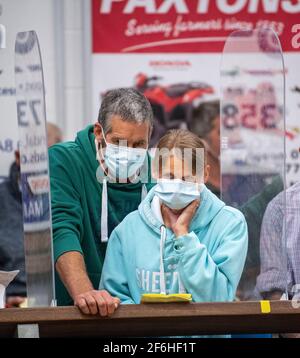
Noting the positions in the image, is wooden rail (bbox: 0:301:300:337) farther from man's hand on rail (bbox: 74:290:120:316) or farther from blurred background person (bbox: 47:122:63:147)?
blurred background person (bbox: 47:122:63:147)

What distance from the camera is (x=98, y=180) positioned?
2.70 m

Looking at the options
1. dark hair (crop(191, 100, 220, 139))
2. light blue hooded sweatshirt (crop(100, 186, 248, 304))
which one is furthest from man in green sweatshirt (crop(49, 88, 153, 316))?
dark hair (crop(191, 100, 220, 139))

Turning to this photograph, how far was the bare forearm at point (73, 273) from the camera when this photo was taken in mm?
2471

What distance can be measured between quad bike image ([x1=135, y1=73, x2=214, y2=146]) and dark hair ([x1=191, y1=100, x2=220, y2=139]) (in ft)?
0.14

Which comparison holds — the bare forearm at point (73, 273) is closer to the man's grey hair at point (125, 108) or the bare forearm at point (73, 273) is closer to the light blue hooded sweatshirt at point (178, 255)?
the light blue hooded sweatshirt at point (178, 255)

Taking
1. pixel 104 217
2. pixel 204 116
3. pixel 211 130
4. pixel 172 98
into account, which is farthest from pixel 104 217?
pixel 172 98

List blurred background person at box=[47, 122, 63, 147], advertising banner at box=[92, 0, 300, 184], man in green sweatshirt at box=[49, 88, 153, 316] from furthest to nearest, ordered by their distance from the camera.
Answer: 1. advertising banner at box=[92, 0, 300, 184]
2. blurred background person at box=[47, 122, 63, 147]
3. man in green sweatshirt at box=[49, 88, 153, 316]

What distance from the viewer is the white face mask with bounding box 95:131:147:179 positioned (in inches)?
103

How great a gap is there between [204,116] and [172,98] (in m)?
0.23

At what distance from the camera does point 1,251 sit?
130 inches

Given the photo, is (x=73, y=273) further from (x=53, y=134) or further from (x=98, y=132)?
(x=53, y=134)

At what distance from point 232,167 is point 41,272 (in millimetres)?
637

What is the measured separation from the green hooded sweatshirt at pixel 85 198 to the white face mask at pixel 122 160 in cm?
4

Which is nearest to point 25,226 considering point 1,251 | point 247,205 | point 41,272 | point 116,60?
point 41,272
